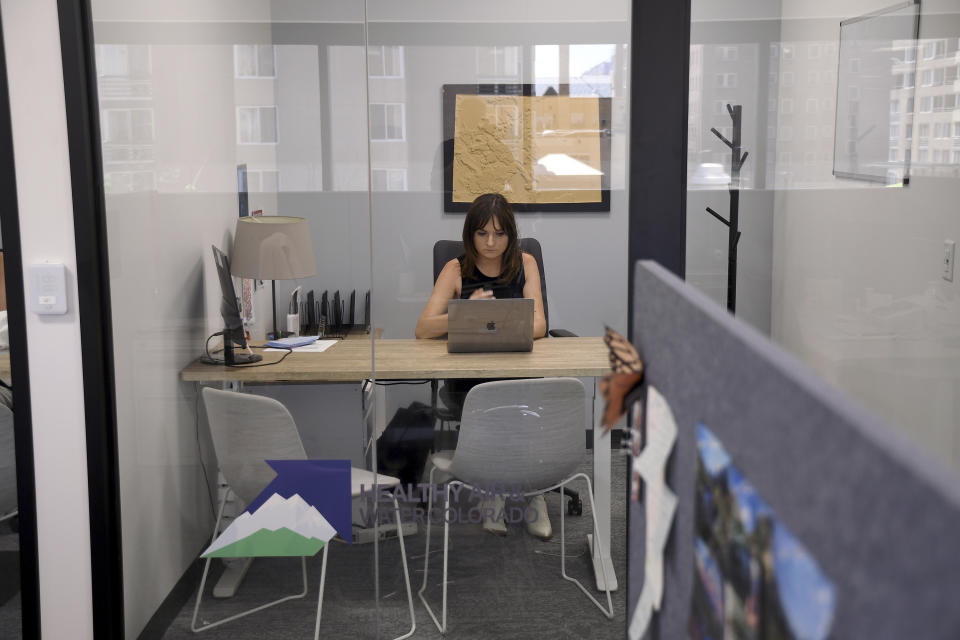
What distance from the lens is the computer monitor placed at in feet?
8.43

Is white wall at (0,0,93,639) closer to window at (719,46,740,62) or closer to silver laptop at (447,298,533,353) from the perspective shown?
silver laptop at (447,298,533,353)

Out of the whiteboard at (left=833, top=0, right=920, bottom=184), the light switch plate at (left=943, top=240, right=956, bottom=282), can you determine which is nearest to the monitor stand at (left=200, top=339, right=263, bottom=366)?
the whiteboard at (left=833, top=0, right=920, bottom=184)

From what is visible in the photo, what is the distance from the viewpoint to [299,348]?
2.58 m

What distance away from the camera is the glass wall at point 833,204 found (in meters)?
1.88

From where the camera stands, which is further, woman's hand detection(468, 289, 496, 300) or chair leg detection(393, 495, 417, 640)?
chair leg detection(393, 495, 417, 640)

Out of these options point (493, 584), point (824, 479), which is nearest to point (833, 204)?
point (493, 584)

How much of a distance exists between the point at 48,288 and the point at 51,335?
138mm

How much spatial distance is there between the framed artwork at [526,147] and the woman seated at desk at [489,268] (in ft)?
0.14

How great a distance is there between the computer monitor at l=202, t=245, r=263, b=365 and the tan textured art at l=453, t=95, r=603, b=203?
709mm

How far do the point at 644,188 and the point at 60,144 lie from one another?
63.1 inches

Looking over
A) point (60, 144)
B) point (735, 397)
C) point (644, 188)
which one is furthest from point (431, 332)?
point (735, 397)

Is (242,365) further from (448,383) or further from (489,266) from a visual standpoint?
(489,266)

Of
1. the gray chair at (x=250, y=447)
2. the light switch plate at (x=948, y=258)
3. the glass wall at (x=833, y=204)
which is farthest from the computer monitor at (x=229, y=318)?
the light switch plate at (x=948, y=258)

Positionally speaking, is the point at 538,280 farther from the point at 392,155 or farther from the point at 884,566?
the point at 884,566
